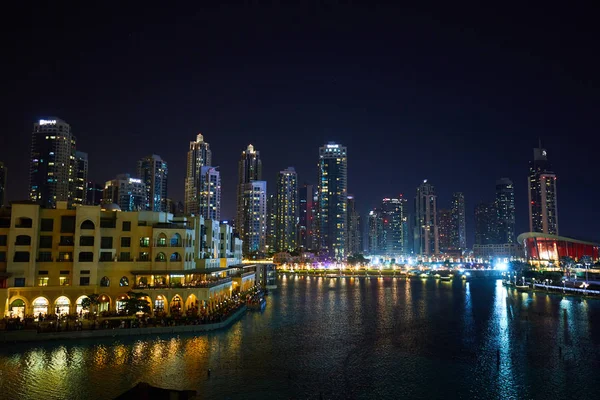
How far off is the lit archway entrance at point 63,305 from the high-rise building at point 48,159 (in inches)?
5572

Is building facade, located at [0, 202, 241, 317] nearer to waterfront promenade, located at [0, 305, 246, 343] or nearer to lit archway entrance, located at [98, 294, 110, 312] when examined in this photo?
lit archway entrance, located at [98, 294, 110, 312]

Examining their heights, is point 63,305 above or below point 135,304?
below

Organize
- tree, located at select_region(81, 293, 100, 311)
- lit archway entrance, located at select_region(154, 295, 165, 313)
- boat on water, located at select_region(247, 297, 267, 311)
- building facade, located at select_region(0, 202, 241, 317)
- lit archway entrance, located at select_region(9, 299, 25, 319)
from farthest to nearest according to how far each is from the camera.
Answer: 1. boat on water, located at select_region(247, 297, 267, 311)
2. lit archway entrance, located at select_region(154, 295, 165, 313)
3. building facade, located at select_region(0, 202, 241, 317)
4. tree, located at select_region(81, 293, 100, 311)
5. lit archway entrance, located at select_region(9, 299, 25, 319)

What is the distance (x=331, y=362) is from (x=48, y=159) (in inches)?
6827

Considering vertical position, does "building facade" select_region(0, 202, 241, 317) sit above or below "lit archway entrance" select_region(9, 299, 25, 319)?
Result: above

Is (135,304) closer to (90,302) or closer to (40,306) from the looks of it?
(90,302)

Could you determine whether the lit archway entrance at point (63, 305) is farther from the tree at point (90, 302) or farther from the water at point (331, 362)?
the water at point (331, 362)

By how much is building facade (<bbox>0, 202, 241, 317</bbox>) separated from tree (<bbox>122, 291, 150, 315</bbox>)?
5.86 feet

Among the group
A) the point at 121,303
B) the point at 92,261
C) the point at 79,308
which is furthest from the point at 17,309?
the point at 121,303

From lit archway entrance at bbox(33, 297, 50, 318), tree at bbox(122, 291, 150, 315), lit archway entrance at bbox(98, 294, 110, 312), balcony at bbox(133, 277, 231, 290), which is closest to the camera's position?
tree at bbox(122, 291, 150, 315)

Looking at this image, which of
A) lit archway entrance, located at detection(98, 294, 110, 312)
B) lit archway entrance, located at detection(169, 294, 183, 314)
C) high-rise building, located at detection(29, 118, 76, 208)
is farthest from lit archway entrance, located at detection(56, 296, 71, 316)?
high-rise building, located at detection(29, 118, 76, 208)

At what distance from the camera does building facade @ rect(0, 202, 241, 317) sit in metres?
51.1

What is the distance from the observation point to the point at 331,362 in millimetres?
40531

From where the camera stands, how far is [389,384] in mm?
34812
